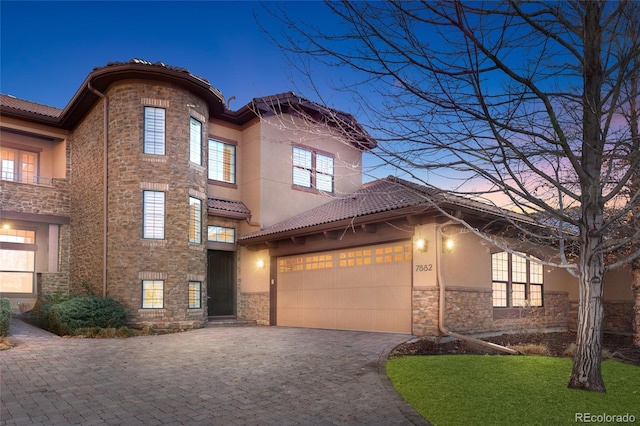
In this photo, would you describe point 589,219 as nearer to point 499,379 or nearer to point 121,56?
point 499,379

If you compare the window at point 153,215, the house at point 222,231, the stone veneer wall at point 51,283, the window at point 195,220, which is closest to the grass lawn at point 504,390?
the house at point 222,231

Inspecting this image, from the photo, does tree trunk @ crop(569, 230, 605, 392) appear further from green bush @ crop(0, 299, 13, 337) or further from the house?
green bush @ crop(0, 299, 13, 337)

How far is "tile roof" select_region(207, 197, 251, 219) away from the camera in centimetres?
1730

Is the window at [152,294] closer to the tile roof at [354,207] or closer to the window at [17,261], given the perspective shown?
the tile roof at [354,207]

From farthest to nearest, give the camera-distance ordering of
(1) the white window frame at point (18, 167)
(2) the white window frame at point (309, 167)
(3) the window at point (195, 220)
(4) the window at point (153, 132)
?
(2) the white window frame at point (309, 167)
(1) the white window frame at point (18, 167)
(3) the window at point (195, 220)
(4) the window at point (153, 132)

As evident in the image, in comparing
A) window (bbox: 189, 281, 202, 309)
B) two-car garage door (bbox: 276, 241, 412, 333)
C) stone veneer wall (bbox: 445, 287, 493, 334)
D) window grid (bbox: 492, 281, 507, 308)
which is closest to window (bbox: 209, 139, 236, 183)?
two-car garage door (bbox: 276, 241, 412, 333)

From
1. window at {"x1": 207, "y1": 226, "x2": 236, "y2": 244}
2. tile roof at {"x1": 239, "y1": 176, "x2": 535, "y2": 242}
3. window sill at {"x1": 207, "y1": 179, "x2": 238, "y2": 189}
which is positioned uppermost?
window sill at {"x1": 207, "y1": 179, "x2": 238, "y2": 189}

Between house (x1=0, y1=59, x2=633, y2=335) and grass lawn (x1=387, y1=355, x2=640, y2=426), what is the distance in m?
3.49

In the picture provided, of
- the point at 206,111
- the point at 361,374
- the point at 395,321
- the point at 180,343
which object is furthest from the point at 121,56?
the point at 361,374

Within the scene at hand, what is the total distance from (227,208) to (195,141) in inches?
102

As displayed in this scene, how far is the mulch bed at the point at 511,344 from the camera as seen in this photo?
1039cm

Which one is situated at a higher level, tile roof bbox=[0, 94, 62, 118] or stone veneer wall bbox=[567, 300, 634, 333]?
tile roof bbox=[0, 94, 62, 118]

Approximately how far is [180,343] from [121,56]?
9.58 m

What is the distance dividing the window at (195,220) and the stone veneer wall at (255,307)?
116 inches
